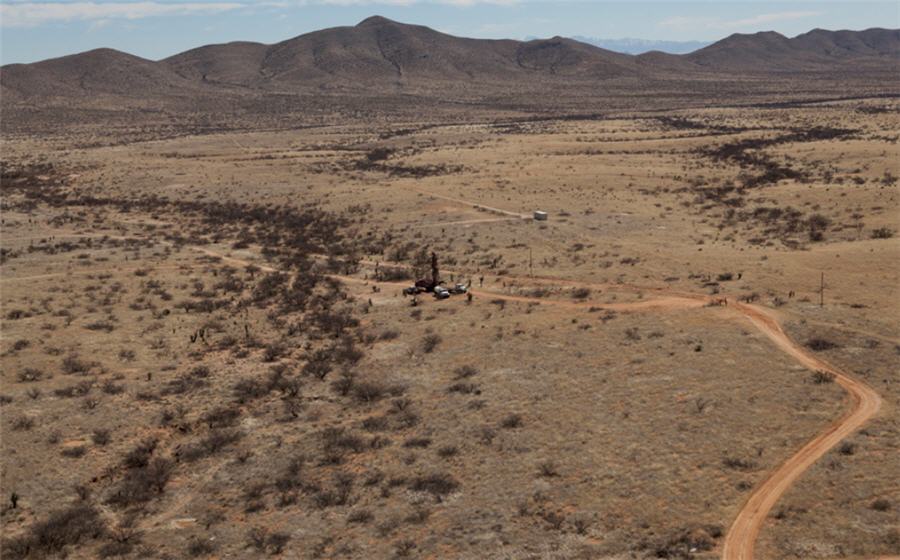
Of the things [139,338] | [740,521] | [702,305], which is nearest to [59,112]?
[139,338]

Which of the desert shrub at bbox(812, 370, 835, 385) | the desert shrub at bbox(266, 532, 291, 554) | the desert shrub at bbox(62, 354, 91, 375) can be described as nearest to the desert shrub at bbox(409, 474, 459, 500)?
the desert shrub at bbox(266, 532, 291, 554)

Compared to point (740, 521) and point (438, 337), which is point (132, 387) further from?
point (740, 521)

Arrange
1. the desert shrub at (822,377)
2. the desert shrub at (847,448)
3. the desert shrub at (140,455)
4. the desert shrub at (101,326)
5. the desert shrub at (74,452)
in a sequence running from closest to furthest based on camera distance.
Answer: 1. the desert shrub at (847,448)
2. the desert shrub at (140,455)
3. the desert shrub at (74,452)
4. the desert shrub at (822,377)
5. the desert shrub at (101,326)

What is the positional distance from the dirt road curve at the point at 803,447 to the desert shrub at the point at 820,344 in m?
0.45

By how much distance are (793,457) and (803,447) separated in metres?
0.71

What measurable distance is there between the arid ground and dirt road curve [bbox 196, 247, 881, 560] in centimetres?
10

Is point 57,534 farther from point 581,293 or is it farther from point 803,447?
point 581,293

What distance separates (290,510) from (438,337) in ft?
40.1

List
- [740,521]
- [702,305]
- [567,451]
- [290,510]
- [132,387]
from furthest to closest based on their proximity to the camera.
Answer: [702,305] < [132,387] < [567,451] < [290,510] < [740,521]

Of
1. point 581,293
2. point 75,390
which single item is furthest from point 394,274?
point 75,390

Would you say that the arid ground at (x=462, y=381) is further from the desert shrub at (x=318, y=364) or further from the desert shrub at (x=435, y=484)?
the desert shrub at (x=318, y=364)

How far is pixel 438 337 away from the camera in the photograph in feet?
97.5

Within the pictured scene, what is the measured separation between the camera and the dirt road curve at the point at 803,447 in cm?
1656

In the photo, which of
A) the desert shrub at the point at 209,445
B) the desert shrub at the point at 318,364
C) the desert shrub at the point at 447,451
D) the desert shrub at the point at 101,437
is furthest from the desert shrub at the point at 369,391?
the desert shrub at the point at 101,437
